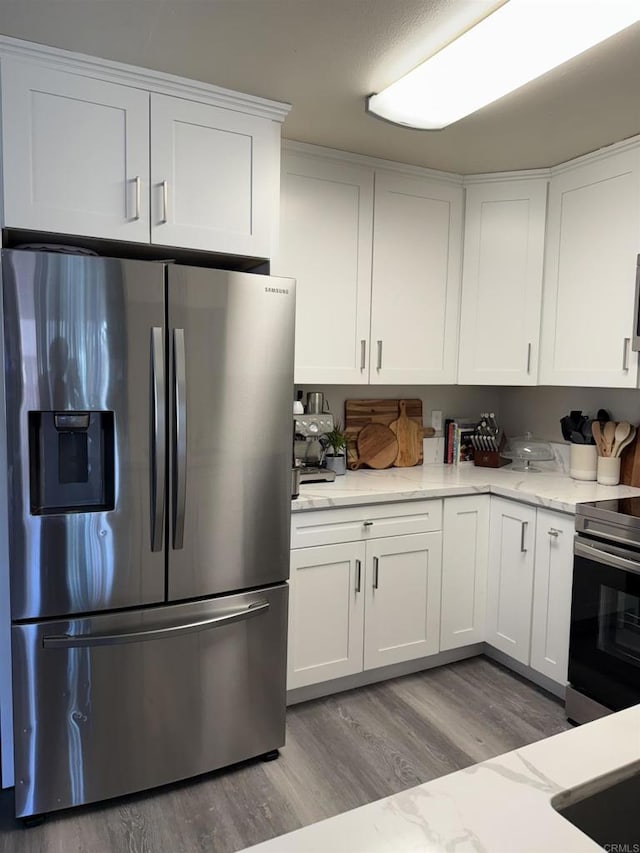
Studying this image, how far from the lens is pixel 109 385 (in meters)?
1.83

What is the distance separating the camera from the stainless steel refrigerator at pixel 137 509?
1784 mm

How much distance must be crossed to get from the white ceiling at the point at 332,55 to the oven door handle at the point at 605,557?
1.65 meters

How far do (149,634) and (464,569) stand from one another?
1544 millimetres

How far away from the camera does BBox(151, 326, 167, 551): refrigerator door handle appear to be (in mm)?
1880

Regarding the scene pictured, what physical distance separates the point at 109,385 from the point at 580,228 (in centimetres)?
222

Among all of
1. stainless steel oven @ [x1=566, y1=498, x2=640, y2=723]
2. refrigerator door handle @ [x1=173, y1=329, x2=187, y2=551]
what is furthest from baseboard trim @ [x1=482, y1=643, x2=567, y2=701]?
refrigerator door handle @ [x1=173, y1=329, x2=187, y2=551]

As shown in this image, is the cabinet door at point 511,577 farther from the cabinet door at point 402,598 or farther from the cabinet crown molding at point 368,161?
the cabinet crown molding at point 368,161

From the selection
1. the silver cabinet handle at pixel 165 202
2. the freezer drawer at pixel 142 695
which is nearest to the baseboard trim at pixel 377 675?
the freezer drawer at pixel 142 695

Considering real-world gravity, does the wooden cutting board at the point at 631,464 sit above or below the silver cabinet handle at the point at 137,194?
below

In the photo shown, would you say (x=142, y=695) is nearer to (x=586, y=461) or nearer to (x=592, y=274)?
(x=586, y=461)

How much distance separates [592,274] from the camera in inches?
108

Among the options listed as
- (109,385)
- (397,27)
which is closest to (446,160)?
(397,27)

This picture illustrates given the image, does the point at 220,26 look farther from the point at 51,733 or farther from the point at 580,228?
the point at 51,733

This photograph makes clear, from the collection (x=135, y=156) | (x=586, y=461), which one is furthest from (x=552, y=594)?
(x=135, y=156)
